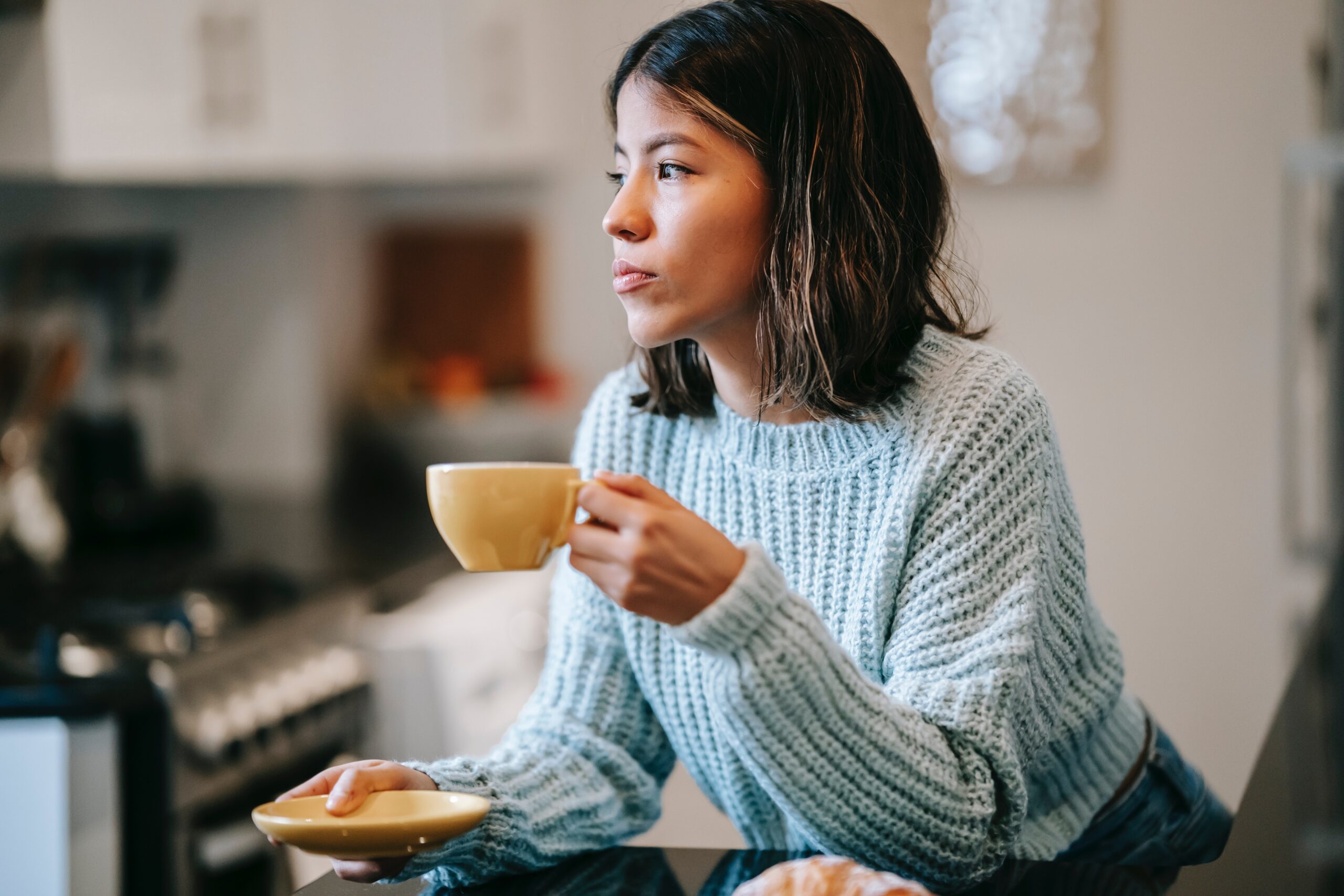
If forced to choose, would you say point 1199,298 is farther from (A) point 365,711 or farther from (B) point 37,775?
(B) point 37,775

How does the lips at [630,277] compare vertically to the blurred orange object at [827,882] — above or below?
above

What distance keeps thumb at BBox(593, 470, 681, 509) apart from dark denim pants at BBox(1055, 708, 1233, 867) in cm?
62

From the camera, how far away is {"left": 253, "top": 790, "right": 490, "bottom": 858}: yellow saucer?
2.40ft

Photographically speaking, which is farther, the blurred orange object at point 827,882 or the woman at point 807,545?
the woman at point 807,545

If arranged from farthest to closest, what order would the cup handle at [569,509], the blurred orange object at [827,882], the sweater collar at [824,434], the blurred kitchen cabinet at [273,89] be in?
Answer: the blurred kitchen cabinet at [273,89] < the sweater collar at [824,434] < the cup handle at [569,509] < the blurred orange object at [827,882]

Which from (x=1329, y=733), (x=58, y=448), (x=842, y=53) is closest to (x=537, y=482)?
(x=842, y=53)

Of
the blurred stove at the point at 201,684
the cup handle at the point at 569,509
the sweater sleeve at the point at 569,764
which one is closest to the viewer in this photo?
the cup handle at the point at 569,509

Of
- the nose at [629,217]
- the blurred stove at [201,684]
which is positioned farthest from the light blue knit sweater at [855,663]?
the blurred stove at [201,684]

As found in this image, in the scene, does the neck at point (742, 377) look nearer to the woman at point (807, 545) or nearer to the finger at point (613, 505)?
the woman at point (807, 545)

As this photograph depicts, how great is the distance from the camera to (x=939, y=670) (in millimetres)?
924

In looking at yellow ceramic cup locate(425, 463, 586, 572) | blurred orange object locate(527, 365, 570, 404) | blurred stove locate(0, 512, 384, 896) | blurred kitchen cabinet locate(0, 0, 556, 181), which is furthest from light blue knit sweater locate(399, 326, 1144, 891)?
blurred orange object locate(527, 365, 570, 404)

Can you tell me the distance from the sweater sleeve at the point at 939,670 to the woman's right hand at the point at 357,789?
0.73 feet

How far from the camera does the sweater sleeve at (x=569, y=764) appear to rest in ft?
2.94

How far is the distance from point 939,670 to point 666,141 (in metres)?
0.45
